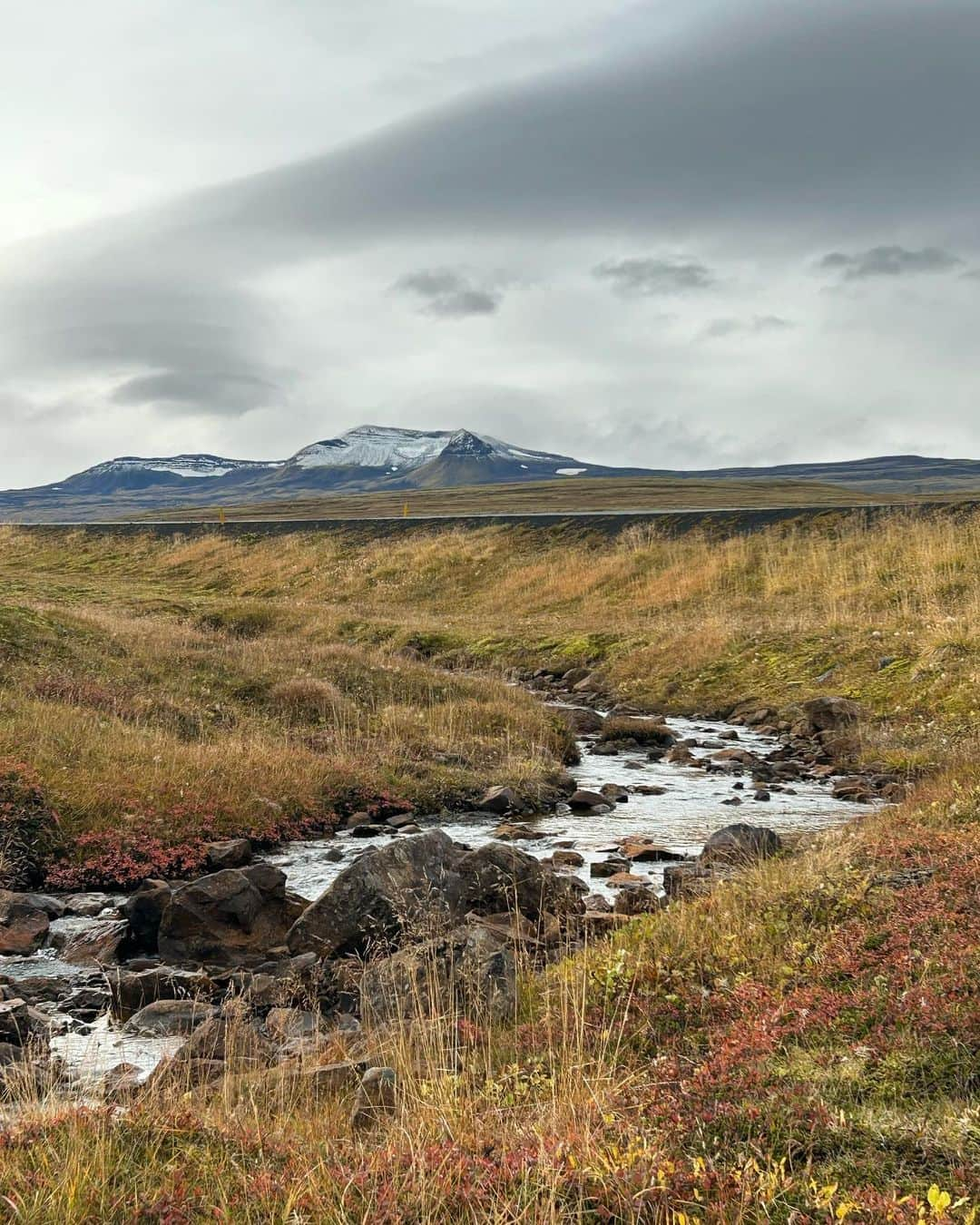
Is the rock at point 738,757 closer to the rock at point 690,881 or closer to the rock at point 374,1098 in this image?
the rock at point 690,881

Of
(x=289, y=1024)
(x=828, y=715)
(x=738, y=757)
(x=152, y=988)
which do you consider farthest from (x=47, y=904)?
(x=828, y=715)

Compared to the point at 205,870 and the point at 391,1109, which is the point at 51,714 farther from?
the point at 391,1109

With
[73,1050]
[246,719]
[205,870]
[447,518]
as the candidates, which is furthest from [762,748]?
[447,518]

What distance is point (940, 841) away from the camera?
31.6ft

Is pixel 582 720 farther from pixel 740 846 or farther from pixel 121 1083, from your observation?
pixel 121 1083

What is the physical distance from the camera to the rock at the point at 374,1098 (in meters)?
5.55

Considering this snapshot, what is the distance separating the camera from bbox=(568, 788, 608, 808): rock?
54.7 feet

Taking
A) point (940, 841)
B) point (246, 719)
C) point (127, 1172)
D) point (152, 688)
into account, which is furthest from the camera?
point (152, 688)

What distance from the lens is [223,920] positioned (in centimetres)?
1046

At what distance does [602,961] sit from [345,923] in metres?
3.01

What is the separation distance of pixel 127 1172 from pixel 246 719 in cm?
1495

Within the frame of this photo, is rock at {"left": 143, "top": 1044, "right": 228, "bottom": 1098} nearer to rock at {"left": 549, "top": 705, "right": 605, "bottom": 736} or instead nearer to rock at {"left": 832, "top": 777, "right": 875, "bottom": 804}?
rock at {"left": 832, "top": 777, "right": 875, "bottom": 804}

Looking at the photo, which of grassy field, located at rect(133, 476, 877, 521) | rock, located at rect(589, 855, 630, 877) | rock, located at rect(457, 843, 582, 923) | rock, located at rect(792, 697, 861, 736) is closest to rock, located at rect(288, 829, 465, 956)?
rock, located at rect(457, 843, 582, 923)

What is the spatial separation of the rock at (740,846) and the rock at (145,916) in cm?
594
